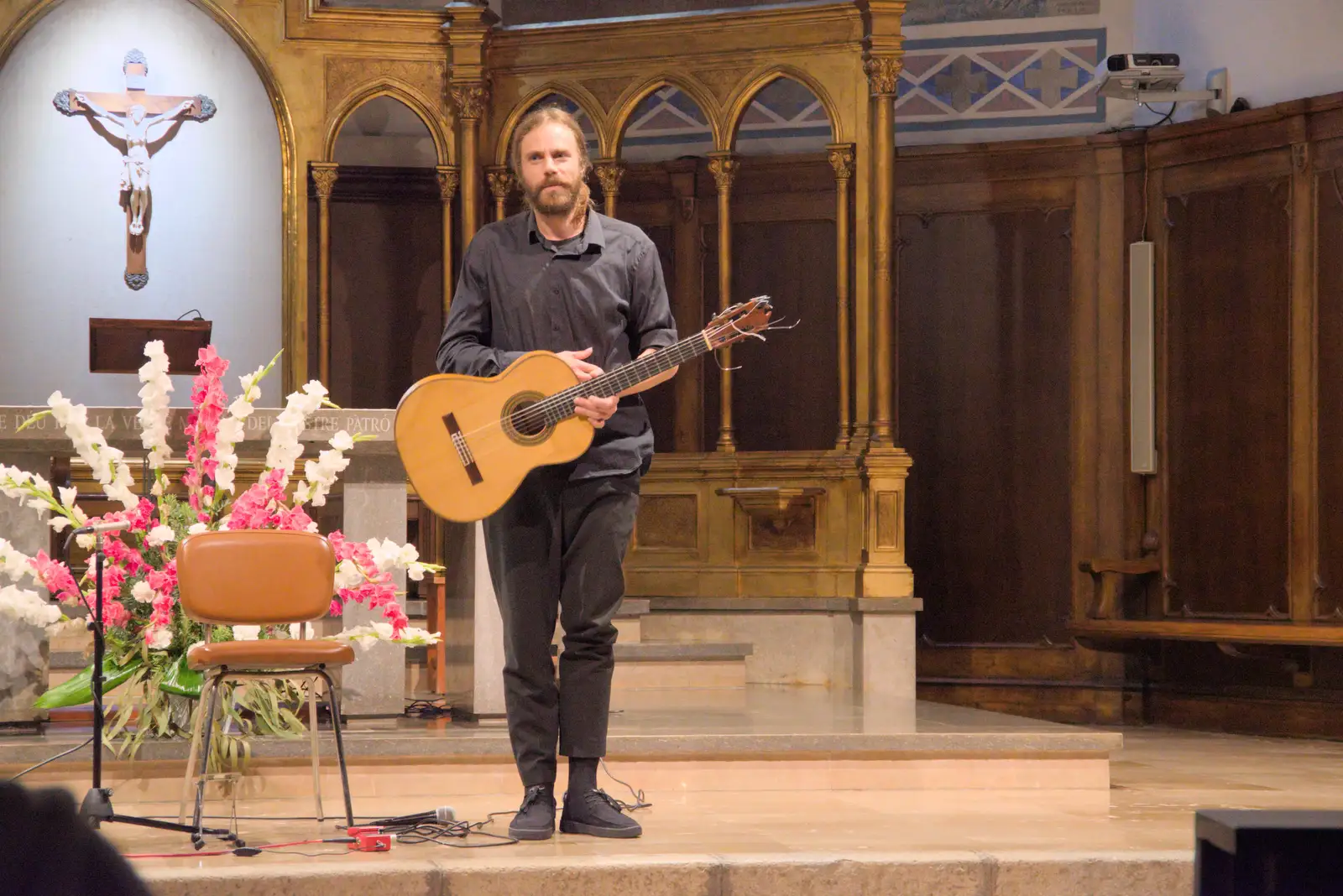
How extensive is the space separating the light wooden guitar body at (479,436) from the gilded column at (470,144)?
14.9 feet

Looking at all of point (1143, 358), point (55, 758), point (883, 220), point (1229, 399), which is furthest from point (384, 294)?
point (55, 758)

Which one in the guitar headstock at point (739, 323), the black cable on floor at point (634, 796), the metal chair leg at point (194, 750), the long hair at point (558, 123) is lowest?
the black cable on floor at point (634, 796)

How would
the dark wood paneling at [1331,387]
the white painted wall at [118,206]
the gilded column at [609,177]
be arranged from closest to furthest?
the dark wood paneling at [1331,387], the gilded column at [609,177], the white painted wall at [118,206]

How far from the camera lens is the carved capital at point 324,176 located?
26.1 feet

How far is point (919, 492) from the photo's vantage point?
8.20 meters

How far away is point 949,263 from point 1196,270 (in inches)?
47.4

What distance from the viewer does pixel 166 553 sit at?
14.6ft

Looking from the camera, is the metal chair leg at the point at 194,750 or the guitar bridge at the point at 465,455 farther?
the metal chair leg at the point at 194,750

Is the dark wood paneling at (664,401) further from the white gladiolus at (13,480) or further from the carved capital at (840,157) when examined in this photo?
the white gladiolus at (13,480)

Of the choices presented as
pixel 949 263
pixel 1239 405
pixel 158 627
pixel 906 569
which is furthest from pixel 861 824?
pixel 949 263

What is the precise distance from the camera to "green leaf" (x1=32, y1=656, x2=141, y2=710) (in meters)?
4.41

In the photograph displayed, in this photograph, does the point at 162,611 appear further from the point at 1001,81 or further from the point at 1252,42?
the point at 1252,42

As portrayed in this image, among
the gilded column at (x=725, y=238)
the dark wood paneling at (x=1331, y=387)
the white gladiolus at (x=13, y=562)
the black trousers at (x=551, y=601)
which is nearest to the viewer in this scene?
the black trousers at (x=551, y=601)

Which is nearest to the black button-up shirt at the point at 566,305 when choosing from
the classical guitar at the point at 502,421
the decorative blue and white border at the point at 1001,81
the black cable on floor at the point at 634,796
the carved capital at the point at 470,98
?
the classical guitar at the point at 502,421
